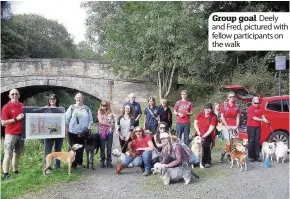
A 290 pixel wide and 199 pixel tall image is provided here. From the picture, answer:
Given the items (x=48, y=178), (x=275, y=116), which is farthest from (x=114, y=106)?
(x=48, y=178)

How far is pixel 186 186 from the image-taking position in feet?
19.4

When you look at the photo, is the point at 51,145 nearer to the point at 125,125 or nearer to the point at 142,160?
the point at 125,125

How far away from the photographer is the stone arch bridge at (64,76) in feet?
67.2

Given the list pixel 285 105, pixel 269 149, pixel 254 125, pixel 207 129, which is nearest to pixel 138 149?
pixel 207 129

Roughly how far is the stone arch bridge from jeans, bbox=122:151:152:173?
13554 millimetres

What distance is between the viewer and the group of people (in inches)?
251

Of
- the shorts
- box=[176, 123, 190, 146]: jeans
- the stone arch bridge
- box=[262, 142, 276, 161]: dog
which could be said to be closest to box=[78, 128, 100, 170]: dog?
the shorts

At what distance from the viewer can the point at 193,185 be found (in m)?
5.97

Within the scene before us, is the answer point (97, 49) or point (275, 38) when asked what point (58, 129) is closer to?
point (275, 38)

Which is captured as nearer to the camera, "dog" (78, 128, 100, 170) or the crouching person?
the crouching person

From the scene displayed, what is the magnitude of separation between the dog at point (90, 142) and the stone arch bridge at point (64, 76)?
13069 millimetres

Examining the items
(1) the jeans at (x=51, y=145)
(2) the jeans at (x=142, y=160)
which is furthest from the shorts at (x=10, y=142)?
(2) the jeans at (x=142, y=160)

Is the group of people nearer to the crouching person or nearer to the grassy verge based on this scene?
the crouching person

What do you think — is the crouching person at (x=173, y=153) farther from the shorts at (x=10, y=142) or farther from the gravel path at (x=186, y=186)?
the shorts at (x=10, y=142)
